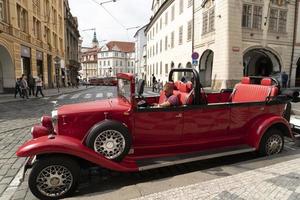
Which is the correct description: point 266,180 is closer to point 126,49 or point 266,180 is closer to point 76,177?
point 76,177

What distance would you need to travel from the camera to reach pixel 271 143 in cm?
545

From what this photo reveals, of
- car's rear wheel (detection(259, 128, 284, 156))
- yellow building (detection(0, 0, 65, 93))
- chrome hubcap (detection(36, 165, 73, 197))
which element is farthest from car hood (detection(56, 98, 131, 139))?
yellow building (detection(0, 0, 65, 93))

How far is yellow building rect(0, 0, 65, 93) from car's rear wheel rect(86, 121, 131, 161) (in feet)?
63.1

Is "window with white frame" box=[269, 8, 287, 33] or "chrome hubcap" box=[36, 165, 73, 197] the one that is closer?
"chrome hubcap" box=[36, 165, 73, 197]

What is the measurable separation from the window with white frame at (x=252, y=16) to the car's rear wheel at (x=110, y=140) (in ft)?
67.5

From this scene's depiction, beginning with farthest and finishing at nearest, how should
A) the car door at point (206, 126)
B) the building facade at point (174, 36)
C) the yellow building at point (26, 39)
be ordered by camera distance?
the building facade at point (174, 36), the yellow building at point (26, 39), the car door at point (206, 126)

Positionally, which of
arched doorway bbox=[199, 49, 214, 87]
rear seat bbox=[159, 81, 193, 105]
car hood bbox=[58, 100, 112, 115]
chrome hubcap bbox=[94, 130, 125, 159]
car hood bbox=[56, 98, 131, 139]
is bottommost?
chrome hubcap bbox=[94, 130, 125, 159]

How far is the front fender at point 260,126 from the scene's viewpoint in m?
5.21

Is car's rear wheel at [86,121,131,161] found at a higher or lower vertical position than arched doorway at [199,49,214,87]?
lower

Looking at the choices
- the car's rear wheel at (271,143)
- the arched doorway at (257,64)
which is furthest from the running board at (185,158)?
the arched doorway at (257,64)

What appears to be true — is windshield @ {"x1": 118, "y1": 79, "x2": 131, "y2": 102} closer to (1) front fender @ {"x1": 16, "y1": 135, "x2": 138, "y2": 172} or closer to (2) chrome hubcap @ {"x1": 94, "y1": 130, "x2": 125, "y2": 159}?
(2) chrome hubcap @ {"x1": 94, "y1": 130, "x2": 125, "y2": 159}

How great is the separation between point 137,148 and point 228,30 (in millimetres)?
18653

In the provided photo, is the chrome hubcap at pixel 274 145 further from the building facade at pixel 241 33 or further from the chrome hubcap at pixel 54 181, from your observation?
the building facade at pixel 241 33

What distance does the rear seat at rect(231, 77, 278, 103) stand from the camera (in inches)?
222
